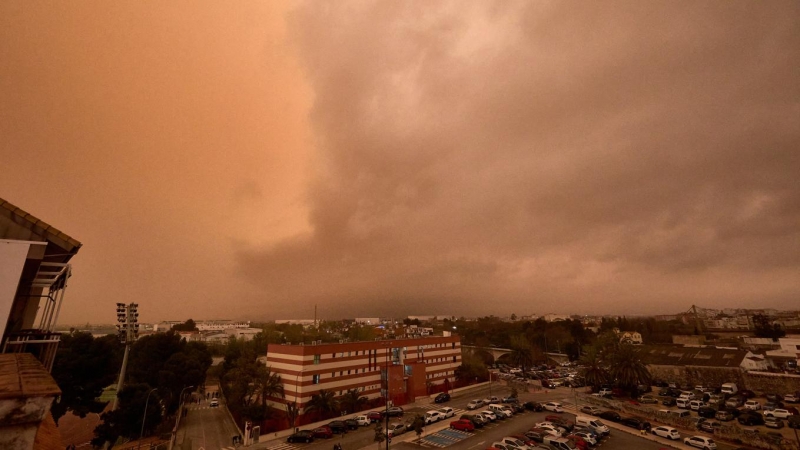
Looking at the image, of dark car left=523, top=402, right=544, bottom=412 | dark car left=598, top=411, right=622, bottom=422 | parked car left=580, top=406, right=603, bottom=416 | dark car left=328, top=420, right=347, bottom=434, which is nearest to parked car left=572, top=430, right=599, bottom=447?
dark car left=598, top=411, right=622, bottom=422

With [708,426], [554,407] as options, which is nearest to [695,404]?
[708,426]

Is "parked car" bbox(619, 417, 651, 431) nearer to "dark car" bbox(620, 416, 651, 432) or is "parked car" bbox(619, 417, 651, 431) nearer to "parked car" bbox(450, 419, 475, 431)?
"dark car" bbox(620, 416, 651, 432)

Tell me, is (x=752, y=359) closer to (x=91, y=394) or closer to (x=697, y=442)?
(x=697, y=442)

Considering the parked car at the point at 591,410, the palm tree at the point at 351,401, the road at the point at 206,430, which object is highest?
the palm tree at the point at 351,401

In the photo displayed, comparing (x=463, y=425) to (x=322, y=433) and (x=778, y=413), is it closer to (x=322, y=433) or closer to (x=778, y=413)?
(x=322, y=433)

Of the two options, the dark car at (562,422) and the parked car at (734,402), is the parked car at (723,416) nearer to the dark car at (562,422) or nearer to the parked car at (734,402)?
the parked car at (734,402)

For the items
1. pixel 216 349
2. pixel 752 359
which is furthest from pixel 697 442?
pixel 216 349

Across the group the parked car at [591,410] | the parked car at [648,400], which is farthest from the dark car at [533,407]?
the parked car at [648,400]
